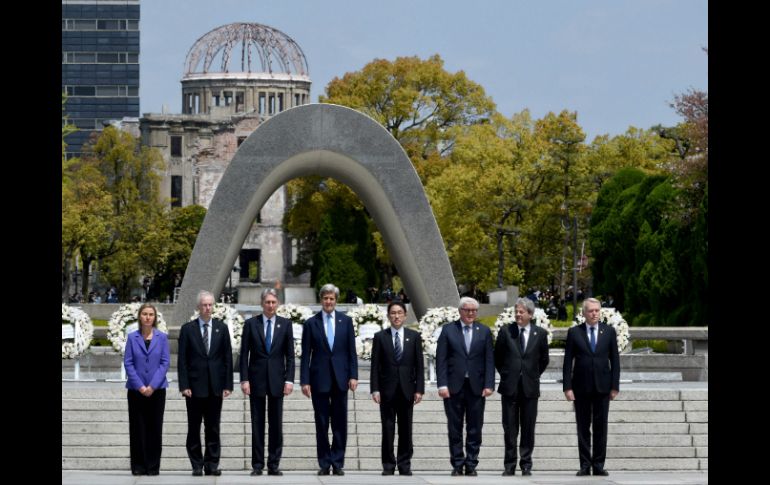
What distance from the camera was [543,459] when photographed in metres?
15.2

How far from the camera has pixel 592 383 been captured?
45.3 feet

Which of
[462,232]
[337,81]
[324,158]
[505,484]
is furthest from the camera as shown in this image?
[337,81]

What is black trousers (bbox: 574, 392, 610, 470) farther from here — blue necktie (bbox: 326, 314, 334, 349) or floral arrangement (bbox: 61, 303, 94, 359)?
floral arrangement (bbox: 61, 303, 94, 359)

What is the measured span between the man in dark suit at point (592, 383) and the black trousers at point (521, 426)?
0.40 m

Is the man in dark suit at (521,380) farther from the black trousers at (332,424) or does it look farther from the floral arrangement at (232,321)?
the floral arrangement at (232,321)

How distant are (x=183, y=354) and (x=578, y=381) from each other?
3565 mm

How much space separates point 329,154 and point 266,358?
1114 centimetres

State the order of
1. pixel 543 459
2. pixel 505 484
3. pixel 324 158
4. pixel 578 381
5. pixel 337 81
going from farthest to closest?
pixel 337 81 → pixel 324 158 → pixel 543 459 → pixel 578 381 → pixel 505 484

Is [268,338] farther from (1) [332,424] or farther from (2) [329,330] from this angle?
(1) [332,424]

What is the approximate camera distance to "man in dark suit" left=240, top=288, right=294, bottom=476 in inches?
530
